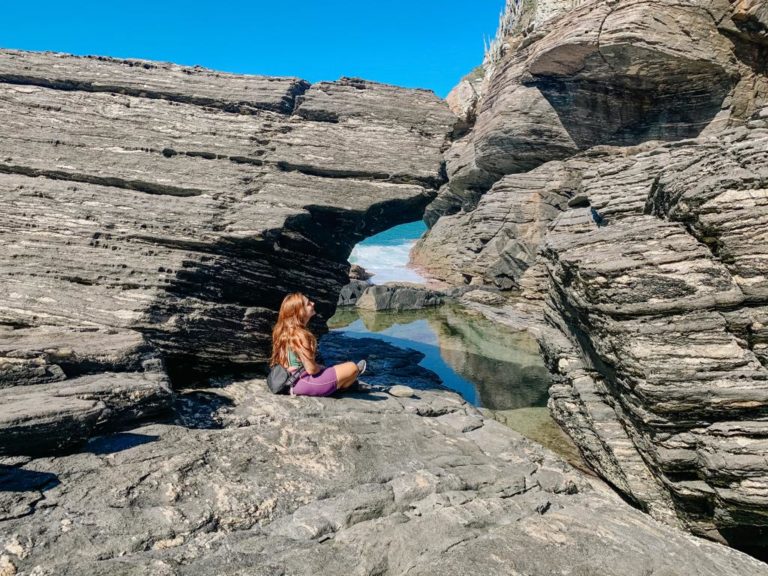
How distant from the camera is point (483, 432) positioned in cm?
973

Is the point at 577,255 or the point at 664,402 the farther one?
the point at 577,255

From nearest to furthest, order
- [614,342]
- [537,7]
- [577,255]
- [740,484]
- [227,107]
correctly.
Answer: [740,484] → [614,342] → [577,255] → [227,107] → [537,7]

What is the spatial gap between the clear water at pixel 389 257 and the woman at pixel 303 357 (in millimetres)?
38126

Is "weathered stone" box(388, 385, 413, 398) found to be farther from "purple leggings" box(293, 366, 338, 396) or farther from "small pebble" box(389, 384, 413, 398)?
"purple leggings" box(293, 366, 338, 396)

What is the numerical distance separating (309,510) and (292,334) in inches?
169

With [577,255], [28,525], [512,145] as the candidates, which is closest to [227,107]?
[577,255]

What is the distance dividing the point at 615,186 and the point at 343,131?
460 inches

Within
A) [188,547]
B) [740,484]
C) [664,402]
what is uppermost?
[664,402]

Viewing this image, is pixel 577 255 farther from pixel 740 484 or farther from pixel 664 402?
pixel 740 484

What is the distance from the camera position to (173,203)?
429 inches

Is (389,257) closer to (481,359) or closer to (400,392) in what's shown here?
(481,359)

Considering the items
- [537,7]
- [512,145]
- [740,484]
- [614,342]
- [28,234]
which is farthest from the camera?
[537,7]

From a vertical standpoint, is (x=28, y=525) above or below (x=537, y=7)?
below

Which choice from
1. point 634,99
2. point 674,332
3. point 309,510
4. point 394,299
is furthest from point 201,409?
point 634,99
